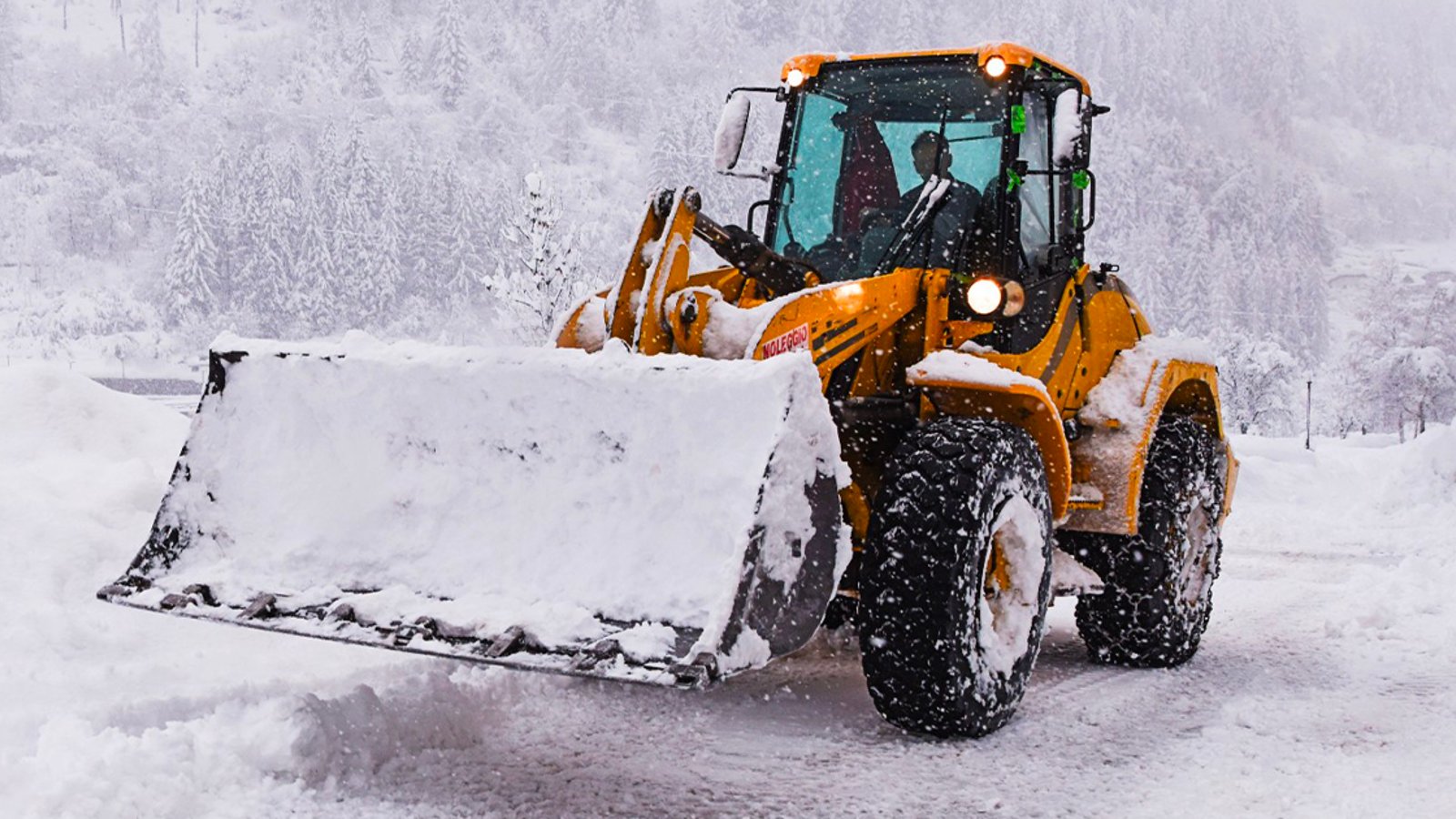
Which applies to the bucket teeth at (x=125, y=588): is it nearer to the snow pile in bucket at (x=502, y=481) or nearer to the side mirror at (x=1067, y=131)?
the snow pile in bucket at (x=502, y=481)

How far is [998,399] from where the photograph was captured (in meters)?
5.28

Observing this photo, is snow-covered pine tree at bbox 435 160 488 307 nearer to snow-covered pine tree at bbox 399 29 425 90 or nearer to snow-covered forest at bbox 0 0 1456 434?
snow-covered forest at bbox 0 0 1456 434

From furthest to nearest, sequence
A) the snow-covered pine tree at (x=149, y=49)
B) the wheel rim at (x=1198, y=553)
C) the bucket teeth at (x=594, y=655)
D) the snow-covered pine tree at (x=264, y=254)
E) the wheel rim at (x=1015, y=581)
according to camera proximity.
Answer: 1. the snow-covered pine tree at (x=149, y=49)
2. the snow-covered pine tree at (x=264, y=254)
3. the wheel rim at (x=1198, y=553)
4. the wheel rim at (x=1015, y=581)
5. the bucket teeth at (x=594, y=655)

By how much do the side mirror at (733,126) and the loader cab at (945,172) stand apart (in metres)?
0.59

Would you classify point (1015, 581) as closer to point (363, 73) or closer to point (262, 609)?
point (262, 609)

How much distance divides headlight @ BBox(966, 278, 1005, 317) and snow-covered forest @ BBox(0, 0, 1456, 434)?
78.0 ft

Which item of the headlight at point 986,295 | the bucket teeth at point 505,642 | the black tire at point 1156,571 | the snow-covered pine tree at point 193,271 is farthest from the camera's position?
the snow-covered pine tree at point 193,271

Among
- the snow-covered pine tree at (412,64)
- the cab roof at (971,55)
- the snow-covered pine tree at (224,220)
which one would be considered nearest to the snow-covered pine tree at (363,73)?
the snow-covered pine tree at (412,64)

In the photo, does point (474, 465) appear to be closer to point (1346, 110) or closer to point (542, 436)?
point (542, 436)

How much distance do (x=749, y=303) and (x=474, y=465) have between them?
4.90ft

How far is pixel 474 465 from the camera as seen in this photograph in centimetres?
437

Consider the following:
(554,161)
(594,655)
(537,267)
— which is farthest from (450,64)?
(594,655)

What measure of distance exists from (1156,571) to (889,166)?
232cm

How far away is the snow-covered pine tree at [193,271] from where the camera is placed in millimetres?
77312
